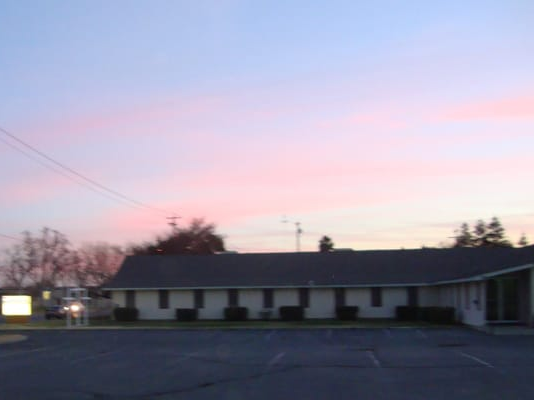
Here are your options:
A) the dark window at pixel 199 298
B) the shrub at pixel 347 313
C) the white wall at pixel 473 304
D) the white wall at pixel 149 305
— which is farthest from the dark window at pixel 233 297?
the white wall at pixel 473 304

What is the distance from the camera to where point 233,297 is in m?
49.3

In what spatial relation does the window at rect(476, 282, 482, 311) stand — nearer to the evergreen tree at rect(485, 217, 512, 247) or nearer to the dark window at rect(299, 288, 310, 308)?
the dark window at rect(299, 288, 310, 308)

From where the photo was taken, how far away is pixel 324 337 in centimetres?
3031

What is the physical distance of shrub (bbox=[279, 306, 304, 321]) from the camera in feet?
154

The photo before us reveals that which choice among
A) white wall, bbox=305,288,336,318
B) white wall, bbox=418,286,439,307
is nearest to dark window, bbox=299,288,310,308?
white wall, bbox=305,288,336,318

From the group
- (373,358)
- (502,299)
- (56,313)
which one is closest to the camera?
(373,358)

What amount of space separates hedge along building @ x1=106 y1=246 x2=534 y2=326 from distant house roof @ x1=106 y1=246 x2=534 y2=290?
65 mm

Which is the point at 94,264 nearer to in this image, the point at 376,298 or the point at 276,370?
the point at 376,298

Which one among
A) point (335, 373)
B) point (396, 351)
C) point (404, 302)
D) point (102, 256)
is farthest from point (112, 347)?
point (102, 256)

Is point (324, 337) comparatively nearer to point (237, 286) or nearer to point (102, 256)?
point (237, 286)

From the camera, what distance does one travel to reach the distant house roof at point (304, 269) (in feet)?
158

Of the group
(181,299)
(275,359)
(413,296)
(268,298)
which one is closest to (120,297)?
(181,299)

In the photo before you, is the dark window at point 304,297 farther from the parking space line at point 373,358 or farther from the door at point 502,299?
the parking space line at point 373,358

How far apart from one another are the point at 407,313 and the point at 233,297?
37.4ft
